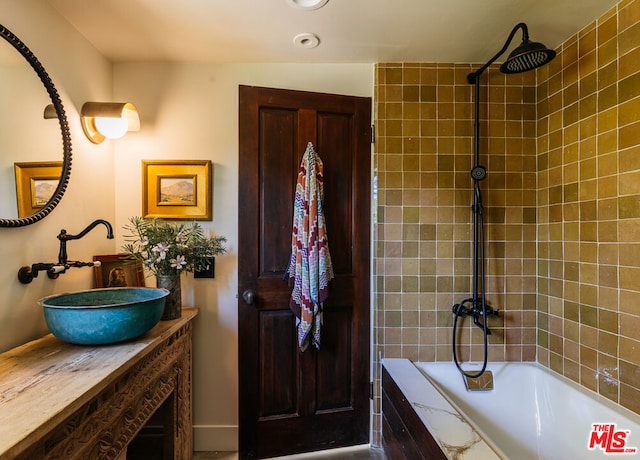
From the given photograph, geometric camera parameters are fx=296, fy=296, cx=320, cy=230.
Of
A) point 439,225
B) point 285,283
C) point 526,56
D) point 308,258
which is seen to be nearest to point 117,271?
point 285,283

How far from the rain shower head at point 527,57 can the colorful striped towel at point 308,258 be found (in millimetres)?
985

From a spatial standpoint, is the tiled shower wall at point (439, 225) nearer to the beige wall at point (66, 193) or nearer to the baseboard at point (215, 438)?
the baseboard at point (215, 438)

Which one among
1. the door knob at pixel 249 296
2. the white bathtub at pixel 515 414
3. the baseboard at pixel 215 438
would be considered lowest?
the baseboard at pixel 215 438

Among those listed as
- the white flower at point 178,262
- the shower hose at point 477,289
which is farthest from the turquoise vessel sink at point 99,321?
the shower hose at point 477,289

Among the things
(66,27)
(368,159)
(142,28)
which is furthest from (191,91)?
(368,159)

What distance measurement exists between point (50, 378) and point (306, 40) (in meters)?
1.75

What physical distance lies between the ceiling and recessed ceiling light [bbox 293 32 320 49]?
27mm

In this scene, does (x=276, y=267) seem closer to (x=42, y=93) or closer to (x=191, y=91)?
(x=191, y=91)

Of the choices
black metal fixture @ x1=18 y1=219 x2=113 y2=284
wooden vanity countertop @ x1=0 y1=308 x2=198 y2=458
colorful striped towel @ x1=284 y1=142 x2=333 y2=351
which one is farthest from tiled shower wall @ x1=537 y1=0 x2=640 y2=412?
black metal fixture @ x1=18 y1=219 x2=113 y2=284

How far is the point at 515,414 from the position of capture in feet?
5.22

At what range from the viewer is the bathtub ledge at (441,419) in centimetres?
102

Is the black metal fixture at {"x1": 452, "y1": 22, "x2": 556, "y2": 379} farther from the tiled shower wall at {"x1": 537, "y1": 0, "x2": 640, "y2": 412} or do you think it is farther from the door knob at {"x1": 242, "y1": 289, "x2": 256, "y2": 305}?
the door knob at {"x1": 242, "y1": 289, "x2": 256, "y2": 305}

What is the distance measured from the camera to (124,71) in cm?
175

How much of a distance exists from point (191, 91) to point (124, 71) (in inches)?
16.2
